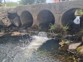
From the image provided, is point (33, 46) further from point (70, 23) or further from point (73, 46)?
point (70, 23)

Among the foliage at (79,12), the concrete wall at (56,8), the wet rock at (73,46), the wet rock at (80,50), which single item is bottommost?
the wet rock at (73,46)

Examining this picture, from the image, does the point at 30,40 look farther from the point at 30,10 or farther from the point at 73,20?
the point at 73,20

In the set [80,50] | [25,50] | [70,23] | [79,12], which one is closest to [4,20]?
[70,23]

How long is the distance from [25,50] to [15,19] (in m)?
14.3

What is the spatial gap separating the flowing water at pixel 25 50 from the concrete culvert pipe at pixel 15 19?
7339mm

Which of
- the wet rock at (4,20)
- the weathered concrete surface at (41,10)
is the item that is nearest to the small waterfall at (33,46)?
the weathered concrete surface at (41,10)

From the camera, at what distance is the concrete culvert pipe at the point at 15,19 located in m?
36.8

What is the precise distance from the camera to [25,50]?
944 inches

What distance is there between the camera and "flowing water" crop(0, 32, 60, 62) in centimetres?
2052

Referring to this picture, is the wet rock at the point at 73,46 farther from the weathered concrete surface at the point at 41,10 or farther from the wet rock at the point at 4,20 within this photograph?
the wet rock at the point at 4,20

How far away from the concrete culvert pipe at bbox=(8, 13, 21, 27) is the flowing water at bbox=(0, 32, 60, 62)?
7.34 m

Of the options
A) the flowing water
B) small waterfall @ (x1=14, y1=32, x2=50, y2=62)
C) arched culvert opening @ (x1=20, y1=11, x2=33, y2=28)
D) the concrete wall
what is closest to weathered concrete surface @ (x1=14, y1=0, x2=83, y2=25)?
the concrete wall

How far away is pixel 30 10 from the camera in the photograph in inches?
1368

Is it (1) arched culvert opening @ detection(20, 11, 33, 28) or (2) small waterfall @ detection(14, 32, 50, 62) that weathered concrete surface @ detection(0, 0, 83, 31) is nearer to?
(1) arched culvert opening @ detection(20, 11, 33, 28)
